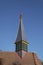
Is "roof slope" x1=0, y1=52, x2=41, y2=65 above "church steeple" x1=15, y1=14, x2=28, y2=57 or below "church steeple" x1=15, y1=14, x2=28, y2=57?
below

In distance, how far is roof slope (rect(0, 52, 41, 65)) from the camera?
179 ft

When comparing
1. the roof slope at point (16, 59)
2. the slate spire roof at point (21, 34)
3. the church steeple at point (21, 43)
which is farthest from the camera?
the slate spire roof at point (21, 34)

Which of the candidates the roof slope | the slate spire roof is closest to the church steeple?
the slate spire roof

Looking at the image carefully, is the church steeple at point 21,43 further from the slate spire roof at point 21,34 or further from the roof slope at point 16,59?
the roof slope at point 16,59

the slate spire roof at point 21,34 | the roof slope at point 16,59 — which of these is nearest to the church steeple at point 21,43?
the slate spire roof at point 21,34

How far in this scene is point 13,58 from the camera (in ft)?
185

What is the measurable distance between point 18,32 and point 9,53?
703cm

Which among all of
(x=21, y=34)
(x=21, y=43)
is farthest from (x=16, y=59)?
(x=21, y=34)

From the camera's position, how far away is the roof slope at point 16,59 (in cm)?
5442

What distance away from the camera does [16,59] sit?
56.2m

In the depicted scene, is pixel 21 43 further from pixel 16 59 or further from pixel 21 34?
pixel 16 59

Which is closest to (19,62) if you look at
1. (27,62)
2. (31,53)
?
(27,62)

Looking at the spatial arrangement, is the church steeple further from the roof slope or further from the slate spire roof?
the roof slope

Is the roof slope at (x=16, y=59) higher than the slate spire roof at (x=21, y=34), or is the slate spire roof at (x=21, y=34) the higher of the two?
the slate spire roof at (x=21, y=34)
